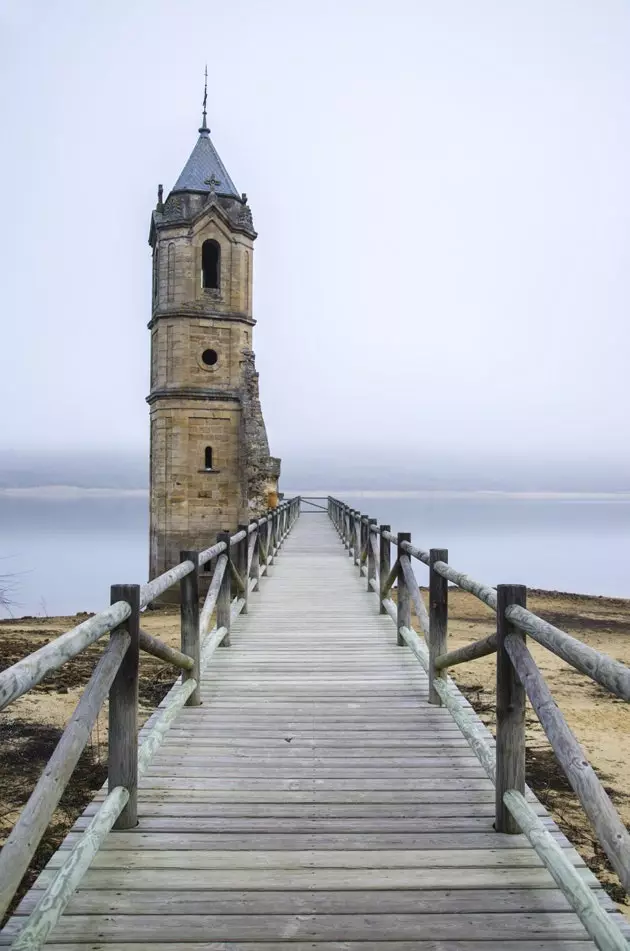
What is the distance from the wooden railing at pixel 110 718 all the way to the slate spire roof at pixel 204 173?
23360 mm

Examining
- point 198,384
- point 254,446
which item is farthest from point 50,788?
point 198,384

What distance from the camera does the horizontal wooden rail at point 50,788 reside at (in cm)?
219

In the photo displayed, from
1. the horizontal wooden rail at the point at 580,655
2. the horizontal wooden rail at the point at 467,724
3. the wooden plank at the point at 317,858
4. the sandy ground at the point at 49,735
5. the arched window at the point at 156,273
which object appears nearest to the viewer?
the horizontal wooden rail at the point at 580,655

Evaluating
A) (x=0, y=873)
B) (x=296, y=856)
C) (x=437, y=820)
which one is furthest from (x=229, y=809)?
(x=0, y=873)

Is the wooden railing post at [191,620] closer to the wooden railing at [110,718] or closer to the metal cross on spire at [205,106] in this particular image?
the wooden railing at [110,718]

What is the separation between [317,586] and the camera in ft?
40.4

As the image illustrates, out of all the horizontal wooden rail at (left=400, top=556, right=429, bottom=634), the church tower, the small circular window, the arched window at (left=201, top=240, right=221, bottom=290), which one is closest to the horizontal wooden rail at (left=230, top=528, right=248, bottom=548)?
the horizontal wooden rail at (left=400, top=556, right=429, bottom=634)

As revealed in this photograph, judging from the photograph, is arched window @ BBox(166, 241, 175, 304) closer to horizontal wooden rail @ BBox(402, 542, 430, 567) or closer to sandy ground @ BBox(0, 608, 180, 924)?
sandy ground @ BBox(0, 608, 180, 924)

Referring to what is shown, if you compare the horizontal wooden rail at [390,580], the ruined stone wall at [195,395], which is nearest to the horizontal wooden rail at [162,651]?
the horizontal wooden rail at [390,580]

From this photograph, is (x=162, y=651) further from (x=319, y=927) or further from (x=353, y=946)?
(x=353, y=946)

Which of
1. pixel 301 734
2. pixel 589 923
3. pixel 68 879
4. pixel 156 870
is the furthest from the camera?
pixel 301 734

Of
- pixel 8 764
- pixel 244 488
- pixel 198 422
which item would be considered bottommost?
pixel 8 764

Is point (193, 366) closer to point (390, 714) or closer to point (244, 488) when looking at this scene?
point (244, 488)

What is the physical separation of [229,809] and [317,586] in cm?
860
